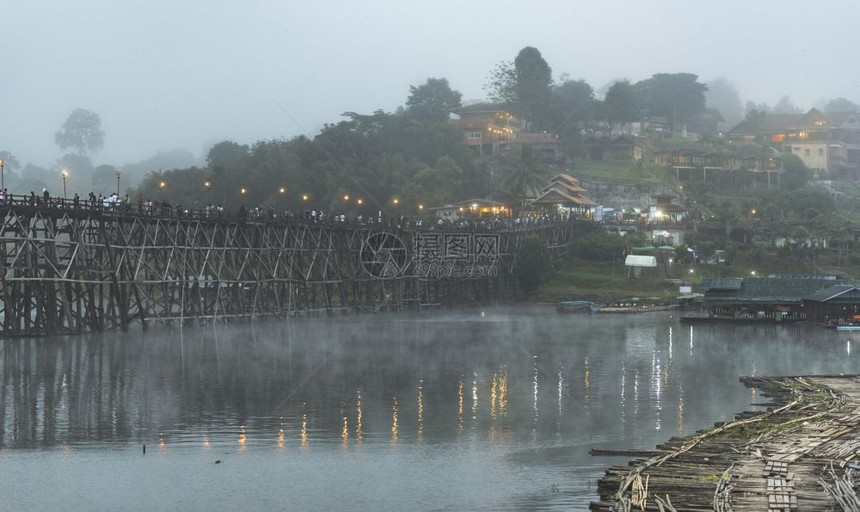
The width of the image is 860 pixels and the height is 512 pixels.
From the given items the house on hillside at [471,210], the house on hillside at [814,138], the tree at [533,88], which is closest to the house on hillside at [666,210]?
the house on hillside at [471,210]

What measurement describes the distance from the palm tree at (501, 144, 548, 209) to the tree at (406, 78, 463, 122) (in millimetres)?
35659

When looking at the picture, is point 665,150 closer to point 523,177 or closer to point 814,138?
point 814,138

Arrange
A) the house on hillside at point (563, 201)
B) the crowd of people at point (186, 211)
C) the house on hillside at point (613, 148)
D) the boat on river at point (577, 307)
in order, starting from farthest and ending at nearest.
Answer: the house on hillside at point (613, 148) < the house on hillside at point (563, 201) < the boat on river at point (577, 307) < the crowd of people at point (186, 211)

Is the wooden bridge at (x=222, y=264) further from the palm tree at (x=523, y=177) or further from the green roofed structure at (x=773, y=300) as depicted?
the green roofed structure at (x=773, y=300)

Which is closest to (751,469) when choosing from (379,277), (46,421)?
(46,421)

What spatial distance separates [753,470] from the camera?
30547 mm

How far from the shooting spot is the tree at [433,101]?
182m

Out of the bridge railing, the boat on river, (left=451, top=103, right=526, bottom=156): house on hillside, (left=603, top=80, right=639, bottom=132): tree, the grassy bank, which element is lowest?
the boat on river

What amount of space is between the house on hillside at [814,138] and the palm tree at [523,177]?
5007 cm

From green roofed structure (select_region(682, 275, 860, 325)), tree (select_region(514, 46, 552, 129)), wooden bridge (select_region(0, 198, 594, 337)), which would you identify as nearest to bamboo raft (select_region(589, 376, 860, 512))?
wooden bridge (select_region(0, 198, 594, 337))

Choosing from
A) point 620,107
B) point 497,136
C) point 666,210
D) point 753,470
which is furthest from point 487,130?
point 753,470

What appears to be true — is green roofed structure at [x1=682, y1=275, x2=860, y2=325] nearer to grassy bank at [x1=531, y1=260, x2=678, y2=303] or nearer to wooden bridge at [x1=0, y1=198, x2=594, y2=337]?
grassy bank at [x1=531, y1=260, x2=678, y2=303]

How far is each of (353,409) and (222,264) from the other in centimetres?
3148

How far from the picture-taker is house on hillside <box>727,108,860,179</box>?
7101 inches
